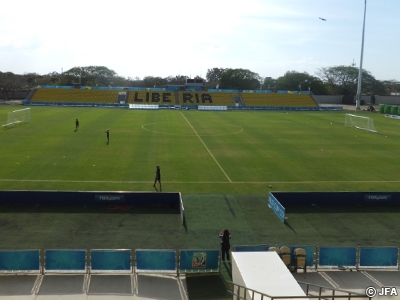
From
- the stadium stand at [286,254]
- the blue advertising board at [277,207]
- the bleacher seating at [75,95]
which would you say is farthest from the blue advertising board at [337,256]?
the bleacher seating at [75,95]

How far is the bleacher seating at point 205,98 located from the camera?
370 ft

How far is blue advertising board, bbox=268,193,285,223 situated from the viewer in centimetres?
2196

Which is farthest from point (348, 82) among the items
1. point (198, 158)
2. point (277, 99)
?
point (198, 158)

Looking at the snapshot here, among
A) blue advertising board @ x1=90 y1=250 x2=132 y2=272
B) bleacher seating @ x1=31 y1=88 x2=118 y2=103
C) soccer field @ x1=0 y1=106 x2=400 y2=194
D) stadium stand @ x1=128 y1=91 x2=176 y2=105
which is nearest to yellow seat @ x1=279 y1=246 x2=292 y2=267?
blue advertising board @ x1=90 y1=250 x2=132 y2=272

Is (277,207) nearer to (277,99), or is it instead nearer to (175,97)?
(175,97)

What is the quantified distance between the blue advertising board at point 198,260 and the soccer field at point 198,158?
36.2 ft

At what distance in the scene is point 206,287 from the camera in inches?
600

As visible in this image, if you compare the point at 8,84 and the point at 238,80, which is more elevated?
the point at 238,80

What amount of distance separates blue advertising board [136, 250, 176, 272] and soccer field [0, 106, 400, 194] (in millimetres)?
11124

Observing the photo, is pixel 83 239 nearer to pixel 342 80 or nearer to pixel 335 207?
pixel 335 207

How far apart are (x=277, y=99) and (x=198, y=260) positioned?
4065 inches

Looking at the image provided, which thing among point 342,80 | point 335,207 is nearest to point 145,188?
point 335,207

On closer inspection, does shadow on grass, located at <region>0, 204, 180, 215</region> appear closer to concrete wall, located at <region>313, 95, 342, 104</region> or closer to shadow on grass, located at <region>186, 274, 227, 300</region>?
shadow on grass, located at <region>186, 274, 227, 300</region>


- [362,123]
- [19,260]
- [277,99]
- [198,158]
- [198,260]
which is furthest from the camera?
[277,99]
